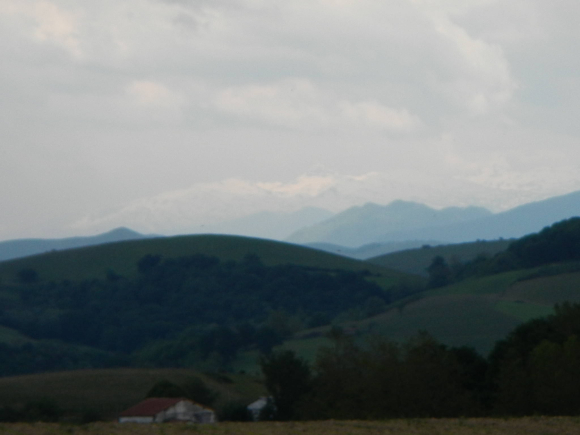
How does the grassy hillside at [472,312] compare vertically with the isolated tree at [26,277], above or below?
below

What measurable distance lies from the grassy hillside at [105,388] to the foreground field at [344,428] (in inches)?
1485

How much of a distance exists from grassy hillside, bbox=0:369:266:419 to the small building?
12.4 m

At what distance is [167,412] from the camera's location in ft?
155

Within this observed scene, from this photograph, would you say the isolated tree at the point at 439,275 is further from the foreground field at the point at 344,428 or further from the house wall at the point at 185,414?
the foreground field at the point at 344,428

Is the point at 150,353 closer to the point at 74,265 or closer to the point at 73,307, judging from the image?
the point at 73,307

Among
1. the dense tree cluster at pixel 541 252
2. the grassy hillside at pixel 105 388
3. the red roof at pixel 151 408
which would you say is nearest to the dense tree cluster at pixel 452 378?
the red roof at pixel 151 408

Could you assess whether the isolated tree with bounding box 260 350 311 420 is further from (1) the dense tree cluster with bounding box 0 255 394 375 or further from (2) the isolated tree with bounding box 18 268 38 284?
(2) the isolated tree with bounding box 18 268 38 284

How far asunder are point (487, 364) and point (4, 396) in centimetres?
4323

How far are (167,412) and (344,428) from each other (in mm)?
23835

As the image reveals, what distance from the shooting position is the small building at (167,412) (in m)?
46.8

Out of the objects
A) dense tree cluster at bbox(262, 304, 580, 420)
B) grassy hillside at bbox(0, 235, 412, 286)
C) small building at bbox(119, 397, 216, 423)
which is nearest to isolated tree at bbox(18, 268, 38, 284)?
grassy hillside at bbox(0, 235, 412, 286)

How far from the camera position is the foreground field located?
21.9 metres

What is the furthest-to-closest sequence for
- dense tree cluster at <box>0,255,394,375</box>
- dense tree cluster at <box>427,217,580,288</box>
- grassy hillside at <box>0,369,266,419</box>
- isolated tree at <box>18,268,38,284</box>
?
isolated tree at <box>18,268,38,284</box>
dense tree cluster at <box>0,255,394,375</box>
dense tree cluster at <box>427,217,580,288</box>
grassy hillside at <box>0,369,266,419</box>

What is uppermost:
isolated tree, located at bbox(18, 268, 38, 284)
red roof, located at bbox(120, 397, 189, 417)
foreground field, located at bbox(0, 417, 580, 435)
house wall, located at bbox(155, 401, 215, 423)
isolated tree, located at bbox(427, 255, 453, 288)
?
isolated tree, located at bbox(18, 268, 38, 284)
